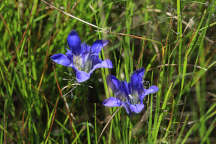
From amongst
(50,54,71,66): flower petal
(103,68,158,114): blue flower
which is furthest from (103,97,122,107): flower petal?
(50,54,71,66): flower petal

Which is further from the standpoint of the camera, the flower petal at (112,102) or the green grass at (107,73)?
the green grass at (107,73)

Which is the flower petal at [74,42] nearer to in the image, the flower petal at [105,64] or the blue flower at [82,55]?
the blue flower at [82,55]

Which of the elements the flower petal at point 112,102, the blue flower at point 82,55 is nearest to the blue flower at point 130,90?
the flower petal at point 112,102

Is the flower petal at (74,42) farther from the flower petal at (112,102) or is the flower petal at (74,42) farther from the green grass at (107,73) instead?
the flower petal at (112,102)

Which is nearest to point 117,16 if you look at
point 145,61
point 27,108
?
point 145,61

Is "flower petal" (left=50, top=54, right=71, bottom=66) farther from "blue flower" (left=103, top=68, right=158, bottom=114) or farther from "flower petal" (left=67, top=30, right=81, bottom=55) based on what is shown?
"blue flower" (left=103, top=68, right=158, bottom=114)

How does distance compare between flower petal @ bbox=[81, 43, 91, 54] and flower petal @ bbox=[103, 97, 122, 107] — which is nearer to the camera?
flower petal @ bbox=[103, 97, 122, 107]

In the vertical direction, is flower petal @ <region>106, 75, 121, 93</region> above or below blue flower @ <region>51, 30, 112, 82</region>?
below

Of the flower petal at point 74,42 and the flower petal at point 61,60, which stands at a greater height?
the flower petal at point 74,42
